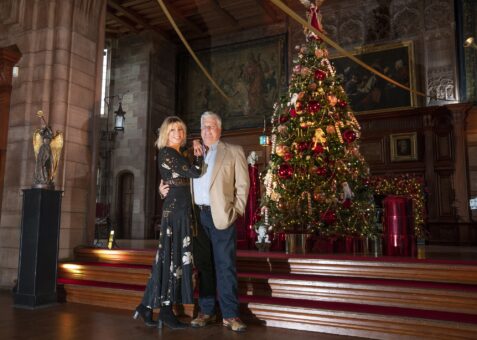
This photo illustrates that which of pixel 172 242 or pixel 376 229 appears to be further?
pixel 376 229

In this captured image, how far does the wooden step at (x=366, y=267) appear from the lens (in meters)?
3.56

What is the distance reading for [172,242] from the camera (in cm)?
333

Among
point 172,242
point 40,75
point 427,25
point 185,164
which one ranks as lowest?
point 172,242

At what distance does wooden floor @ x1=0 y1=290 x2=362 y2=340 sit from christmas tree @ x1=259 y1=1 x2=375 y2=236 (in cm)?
254

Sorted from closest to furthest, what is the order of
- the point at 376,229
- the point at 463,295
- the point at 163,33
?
the point at 463,295 → the point at 376,229 → the point at 163,33

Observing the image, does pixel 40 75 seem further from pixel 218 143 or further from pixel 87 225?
pixel 218 143

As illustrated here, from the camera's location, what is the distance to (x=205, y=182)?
3346mm

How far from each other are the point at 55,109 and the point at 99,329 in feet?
12.3

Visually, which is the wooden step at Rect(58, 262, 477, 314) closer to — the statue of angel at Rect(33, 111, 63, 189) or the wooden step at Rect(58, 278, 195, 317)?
the wooden step at Rect(58, 278, 195, 317)

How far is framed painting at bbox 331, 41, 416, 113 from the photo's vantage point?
11.0 m

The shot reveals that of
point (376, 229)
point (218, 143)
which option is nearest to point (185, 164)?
point (218, 143)

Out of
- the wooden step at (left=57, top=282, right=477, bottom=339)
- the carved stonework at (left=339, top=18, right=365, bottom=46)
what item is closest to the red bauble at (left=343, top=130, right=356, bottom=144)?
the wooden step at (left=57, top=282, right=477, bottom=339)

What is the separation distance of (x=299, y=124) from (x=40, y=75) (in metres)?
3.98

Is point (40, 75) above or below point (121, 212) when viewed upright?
above
